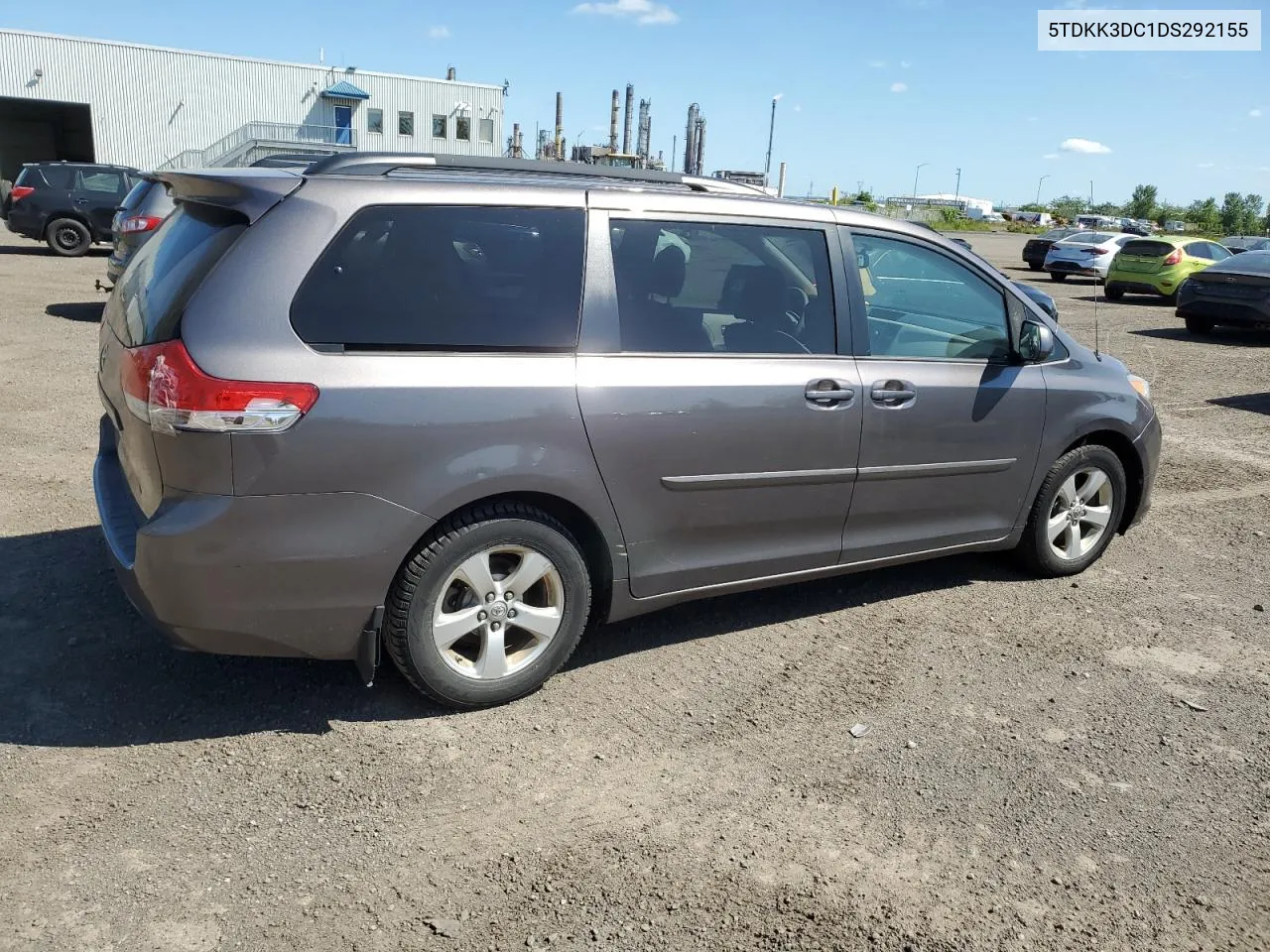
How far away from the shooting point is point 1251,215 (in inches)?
3506

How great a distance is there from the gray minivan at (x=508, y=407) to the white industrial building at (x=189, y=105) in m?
41.1

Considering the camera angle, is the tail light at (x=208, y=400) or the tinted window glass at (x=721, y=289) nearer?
the tail light at (x=208, y=400)

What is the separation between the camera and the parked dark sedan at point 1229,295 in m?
15.6

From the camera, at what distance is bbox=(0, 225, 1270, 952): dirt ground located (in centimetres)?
279

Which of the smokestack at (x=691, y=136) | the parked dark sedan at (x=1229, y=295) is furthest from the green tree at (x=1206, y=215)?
the parked dark sedan at (x=1229, y=295)

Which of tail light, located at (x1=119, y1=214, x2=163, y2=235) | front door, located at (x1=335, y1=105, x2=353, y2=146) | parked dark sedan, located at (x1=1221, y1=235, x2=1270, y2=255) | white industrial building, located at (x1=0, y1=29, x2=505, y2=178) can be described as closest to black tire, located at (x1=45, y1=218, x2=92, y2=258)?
tail light, located at (x1=119, y1=214, x2=163, y2=235)

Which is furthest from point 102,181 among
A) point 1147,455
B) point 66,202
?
point 1147,455

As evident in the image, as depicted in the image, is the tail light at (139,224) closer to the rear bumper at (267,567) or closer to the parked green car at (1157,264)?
the rear bumper at (267,567)

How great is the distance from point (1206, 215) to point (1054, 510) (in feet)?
324

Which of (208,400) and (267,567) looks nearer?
(208,400)

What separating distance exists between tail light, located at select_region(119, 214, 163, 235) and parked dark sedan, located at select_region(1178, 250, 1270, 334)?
1436 cm

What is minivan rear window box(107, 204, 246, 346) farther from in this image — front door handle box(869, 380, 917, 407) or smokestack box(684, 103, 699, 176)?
smokestack box(684, 103, 699, 176)

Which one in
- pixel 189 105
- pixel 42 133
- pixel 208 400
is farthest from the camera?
pixel 42 133

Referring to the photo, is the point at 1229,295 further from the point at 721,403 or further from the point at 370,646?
the point at 370,646
